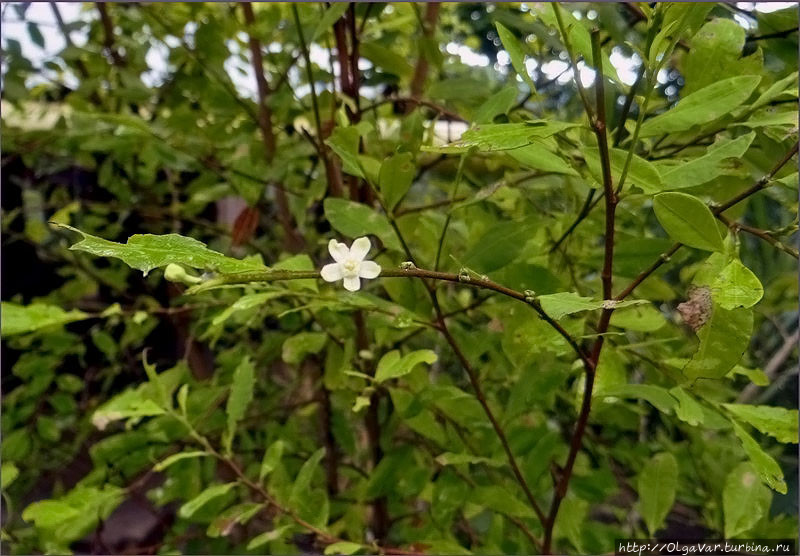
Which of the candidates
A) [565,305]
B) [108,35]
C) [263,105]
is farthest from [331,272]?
[108,35]

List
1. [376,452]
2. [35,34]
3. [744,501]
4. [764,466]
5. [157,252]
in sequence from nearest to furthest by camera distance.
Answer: [157,252] < [764,466] < [744,501] < [376,452] < [35,34]

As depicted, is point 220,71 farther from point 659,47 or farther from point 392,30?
point 659,47

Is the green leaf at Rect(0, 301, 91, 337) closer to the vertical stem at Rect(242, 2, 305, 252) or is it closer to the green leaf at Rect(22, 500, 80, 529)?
A: the green leaf at Rect(22, 500, 80, 529)

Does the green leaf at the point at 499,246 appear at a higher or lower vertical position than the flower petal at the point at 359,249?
higher

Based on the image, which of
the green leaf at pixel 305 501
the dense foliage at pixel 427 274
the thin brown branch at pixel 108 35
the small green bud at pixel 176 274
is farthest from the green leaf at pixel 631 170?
the thin brown branch at pixel 108 35

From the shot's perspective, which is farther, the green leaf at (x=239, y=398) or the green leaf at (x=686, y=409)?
the green leaf at (x=239, y=398)

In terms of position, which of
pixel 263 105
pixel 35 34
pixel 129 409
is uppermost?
A: pixel 35 34

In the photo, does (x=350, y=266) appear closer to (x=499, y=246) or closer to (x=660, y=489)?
(x=499, y=246)

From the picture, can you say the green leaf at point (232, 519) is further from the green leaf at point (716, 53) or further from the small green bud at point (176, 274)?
the green leaf at point (716, 53)
